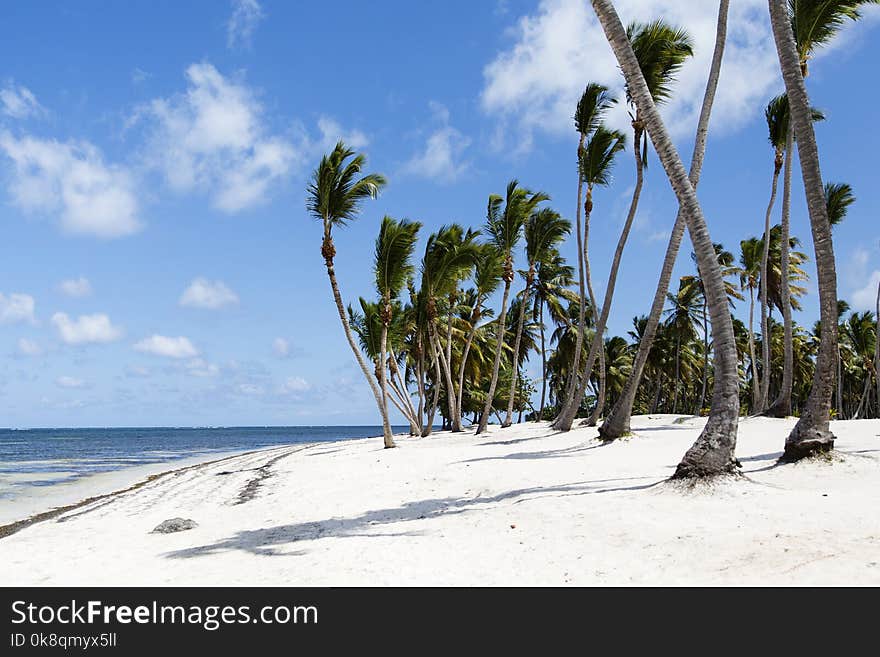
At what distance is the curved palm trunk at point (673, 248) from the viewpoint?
12883mm

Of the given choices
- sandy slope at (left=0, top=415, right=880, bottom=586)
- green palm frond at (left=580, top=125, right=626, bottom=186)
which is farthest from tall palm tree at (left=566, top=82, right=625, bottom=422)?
sandy slope at (left=0, top=415, right=880, bottom=586)

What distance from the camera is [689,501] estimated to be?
7.41m

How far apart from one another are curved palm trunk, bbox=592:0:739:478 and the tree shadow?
79cm

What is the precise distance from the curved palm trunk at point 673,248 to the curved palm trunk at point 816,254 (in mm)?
2463

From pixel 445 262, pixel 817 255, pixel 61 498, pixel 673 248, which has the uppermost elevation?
pixel 445 262

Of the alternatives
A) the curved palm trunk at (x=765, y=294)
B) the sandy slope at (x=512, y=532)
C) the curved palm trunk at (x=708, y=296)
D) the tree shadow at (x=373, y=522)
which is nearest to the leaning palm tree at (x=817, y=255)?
the sandy slope at (x=512, y=532)

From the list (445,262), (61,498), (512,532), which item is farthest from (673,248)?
(61,498)

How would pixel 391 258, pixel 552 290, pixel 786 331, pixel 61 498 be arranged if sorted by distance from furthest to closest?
pixel 552 290
pixel 391 258
pixel 786 331
pixel 61 498

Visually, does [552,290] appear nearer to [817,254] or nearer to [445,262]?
[445,262]

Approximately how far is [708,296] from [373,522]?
5548 millimetres

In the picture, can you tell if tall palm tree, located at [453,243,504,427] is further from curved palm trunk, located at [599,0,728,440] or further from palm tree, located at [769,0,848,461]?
palm tree, located at [769,0,848,461]

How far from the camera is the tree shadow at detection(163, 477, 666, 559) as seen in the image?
7285 mm

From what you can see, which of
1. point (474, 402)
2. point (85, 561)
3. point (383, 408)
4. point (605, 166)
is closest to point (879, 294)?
point (605, 166)

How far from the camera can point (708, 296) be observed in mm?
8547
